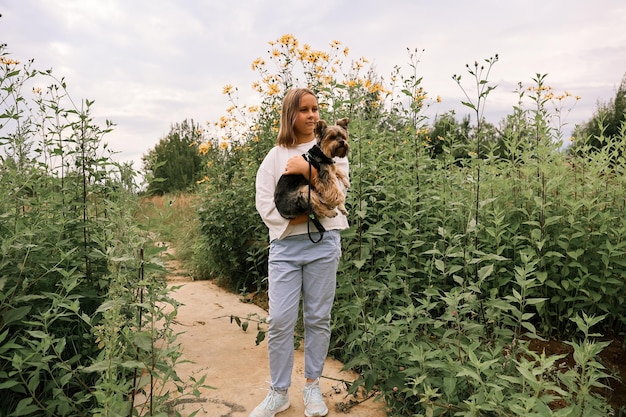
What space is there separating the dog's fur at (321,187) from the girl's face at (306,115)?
0.26 m

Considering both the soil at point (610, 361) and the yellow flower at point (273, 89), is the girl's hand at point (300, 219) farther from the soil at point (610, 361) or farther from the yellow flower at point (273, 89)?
the yellow flower at point (273, 89)

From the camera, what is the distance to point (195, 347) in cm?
367

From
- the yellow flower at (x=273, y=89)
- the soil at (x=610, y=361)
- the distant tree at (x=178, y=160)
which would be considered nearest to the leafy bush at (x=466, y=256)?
the soil at (x=610, y=361)

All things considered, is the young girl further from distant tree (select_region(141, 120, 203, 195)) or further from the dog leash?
distant tree (select_region(141, 120, 203, 195))

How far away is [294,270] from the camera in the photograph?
2639 mm

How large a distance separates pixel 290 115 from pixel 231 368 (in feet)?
6.06

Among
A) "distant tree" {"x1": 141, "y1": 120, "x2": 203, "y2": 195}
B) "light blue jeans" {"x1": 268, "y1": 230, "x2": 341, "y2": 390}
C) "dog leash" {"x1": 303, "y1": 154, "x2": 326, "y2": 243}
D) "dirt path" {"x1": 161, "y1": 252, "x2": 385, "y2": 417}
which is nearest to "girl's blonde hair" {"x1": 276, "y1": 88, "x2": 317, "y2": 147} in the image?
"dog leash" {"x1": 303, "y1": 154, "x2": 326, "y2": 243}

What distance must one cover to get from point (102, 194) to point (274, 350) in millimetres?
1650

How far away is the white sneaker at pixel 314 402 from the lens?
2.64m

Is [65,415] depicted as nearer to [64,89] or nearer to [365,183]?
[64,89]

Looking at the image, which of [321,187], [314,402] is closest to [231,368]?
[314,402]

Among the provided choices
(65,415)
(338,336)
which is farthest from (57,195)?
(338,336)

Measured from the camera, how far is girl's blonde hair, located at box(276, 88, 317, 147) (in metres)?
2.71

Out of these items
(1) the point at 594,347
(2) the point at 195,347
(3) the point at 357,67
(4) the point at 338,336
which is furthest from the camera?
(3) the point at 357,67
